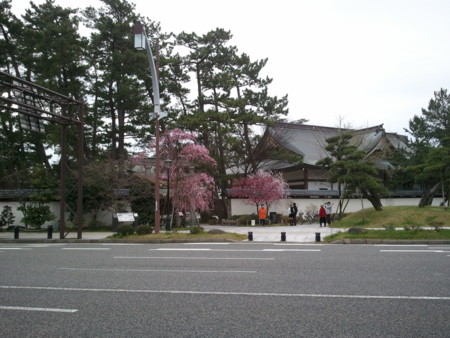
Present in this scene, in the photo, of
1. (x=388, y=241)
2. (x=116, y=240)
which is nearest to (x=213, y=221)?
(x=116, y=240)

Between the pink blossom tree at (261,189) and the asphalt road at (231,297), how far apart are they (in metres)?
15.2

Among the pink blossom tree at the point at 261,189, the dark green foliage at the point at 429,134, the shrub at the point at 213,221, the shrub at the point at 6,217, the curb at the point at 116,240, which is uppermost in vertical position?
the dark green foliage at the point at 429,134

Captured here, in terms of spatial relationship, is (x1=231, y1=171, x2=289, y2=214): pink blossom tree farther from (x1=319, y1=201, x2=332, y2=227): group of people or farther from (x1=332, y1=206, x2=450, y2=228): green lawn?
(x1=332, y1=206, x2=450, y2=228): green lawn

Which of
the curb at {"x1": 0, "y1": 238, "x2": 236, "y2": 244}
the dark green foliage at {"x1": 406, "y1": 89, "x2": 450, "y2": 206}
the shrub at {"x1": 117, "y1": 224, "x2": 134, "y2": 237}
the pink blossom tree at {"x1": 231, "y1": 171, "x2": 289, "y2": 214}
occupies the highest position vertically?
the dark green foliage at {"x1": 406, "y1": 89, "x2": 450, "y2": 206}

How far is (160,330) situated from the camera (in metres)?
4.57

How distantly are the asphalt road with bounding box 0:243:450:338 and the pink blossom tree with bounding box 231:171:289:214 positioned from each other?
49.9ft

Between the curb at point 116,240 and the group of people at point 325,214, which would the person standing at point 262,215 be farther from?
the curb at point 116,240

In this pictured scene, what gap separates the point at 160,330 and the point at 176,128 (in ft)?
67.3

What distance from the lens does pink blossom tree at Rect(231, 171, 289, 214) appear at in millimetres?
25922

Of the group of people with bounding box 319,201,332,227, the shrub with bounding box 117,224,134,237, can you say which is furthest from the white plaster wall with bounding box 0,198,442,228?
the shrub with bounding box 117,224,134,237

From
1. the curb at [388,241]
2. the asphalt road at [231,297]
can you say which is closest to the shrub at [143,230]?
the asphalt road at [231,297]

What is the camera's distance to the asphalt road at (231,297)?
4.64 meters

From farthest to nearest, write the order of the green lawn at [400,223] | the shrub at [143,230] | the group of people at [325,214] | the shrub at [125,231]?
the group of people at [325,214] → the shrub at [143,230] → the shrub at [125,231] → the green lawn at [400,223]

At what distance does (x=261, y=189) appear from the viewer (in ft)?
85.3
